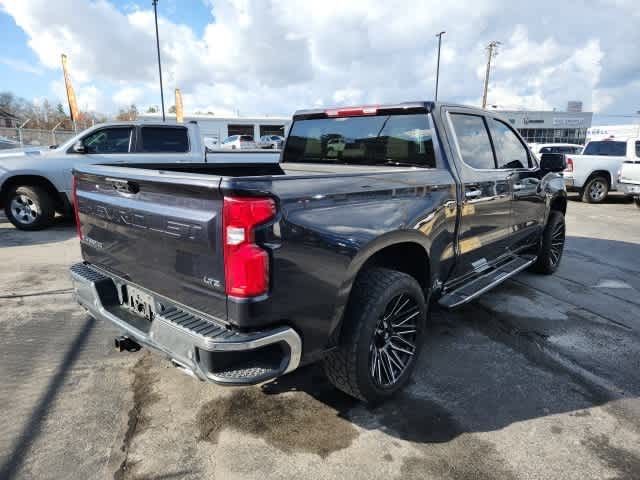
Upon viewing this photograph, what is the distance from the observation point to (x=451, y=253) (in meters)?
3.29

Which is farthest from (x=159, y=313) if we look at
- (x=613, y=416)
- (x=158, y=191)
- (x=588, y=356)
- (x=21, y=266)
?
(x=21, y=266)

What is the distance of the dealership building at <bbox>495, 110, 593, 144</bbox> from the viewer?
56.4 m

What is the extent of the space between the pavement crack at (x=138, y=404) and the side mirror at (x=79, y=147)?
5.35 meters

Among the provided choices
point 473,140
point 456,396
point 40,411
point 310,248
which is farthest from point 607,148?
point 40,411

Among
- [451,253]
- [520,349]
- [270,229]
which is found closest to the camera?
[270,229]

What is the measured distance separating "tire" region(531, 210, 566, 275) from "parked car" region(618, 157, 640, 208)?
7.34 m

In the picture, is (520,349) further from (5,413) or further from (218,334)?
(5,413)

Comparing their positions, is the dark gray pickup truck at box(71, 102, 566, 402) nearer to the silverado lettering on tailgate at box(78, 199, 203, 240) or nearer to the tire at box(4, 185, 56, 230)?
the silverado lettering on tailgate at box(78, 199, 203, 240)

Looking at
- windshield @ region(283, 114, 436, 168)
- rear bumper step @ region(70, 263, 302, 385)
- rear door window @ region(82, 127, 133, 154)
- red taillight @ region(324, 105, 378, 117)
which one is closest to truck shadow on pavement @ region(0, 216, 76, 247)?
rear door window @ region(82, 127, 133, 154)

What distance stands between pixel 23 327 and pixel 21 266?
2.10 m

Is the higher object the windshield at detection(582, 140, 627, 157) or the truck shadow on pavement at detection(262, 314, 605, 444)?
the windshield at detection(582, 140, 627, 157)

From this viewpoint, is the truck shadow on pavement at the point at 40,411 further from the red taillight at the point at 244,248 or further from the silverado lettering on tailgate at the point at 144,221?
the red taillight at the point at 244,248

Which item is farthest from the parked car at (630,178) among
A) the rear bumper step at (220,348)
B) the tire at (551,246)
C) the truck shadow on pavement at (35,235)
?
the truck shadow on pavement at (35,235)

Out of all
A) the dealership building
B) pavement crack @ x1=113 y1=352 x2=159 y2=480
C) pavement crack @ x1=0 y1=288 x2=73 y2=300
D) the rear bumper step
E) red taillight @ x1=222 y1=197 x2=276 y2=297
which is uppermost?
the dealership building
